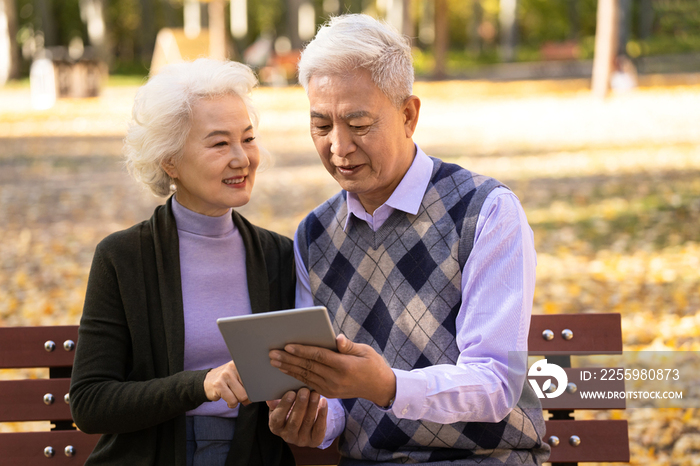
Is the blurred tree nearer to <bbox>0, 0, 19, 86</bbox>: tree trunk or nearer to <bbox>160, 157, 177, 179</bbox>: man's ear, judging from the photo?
<bbox>0, 0, 19, 86</bbox>: tree trunk

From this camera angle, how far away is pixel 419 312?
2551 millimetres

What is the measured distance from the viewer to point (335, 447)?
297cm

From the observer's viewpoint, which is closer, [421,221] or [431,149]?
[421,221]

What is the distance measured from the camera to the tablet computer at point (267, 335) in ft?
6.37

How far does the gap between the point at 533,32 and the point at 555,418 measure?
58.7 m

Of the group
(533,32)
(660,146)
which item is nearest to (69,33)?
(533,32)

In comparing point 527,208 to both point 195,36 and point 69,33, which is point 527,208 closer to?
point 195,36

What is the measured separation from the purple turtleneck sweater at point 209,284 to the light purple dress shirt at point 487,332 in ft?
2.68

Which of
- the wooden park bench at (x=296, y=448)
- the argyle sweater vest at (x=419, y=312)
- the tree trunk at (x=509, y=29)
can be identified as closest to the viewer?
the argyle sweater vest at (x=419, y=312)

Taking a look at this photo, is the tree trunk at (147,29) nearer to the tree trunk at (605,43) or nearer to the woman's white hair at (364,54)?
the tree trunk at (605,43)

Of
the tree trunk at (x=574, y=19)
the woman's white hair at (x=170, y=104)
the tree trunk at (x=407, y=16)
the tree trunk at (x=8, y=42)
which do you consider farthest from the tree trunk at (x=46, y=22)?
the woman's white hair at (x=170, y=104)

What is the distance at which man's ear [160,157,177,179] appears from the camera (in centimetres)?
287

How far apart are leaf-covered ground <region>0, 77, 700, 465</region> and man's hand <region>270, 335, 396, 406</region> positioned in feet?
5.23

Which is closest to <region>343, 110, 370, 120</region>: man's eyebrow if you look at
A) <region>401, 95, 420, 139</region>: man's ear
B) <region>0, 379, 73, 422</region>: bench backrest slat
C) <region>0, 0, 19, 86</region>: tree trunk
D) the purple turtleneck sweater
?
<region>401, 95, 420, 139</region>: man's ear
